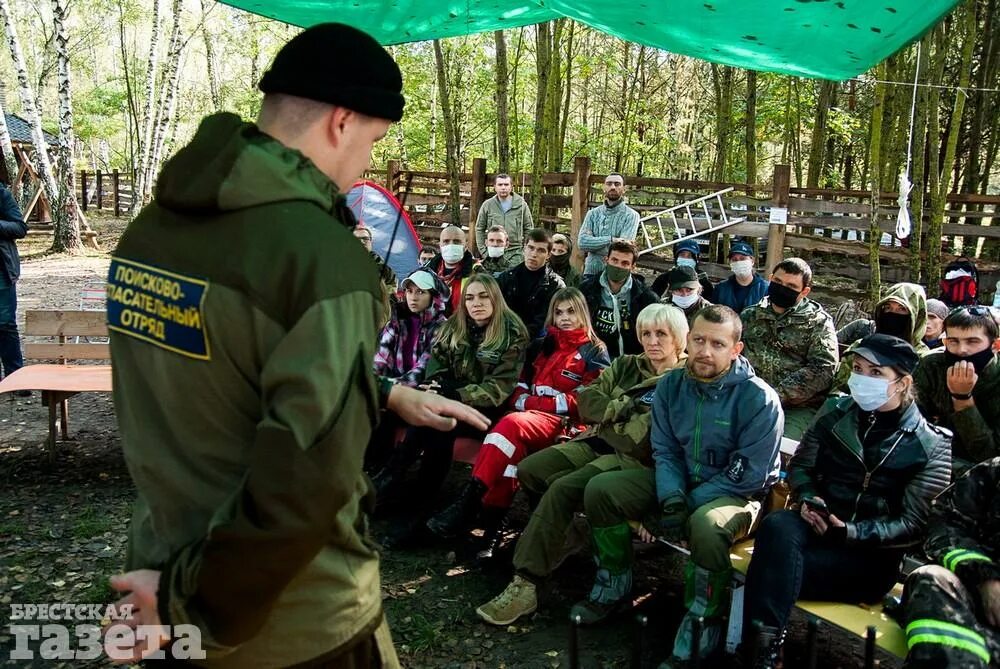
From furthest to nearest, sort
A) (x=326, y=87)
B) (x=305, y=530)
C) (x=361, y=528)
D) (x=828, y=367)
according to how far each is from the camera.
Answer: (x=828, y=367)
(x=361, y=528)
(x=326, y=87)
(x=305, y=530)

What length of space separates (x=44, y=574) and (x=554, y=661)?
269 centimetres

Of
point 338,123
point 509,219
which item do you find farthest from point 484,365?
point 509,219

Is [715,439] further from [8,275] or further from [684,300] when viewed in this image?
[8,275]

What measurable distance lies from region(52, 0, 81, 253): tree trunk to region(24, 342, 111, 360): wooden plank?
10.6m

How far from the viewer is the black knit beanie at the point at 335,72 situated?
1229 mm

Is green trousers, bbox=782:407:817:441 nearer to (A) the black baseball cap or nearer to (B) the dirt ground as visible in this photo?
(B) the dirt ground

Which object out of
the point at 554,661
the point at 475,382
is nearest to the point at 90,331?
the point at 475,382

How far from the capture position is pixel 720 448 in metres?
3.55

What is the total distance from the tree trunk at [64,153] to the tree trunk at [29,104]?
203 mm

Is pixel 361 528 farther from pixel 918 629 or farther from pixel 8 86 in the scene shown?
pixel 8 86

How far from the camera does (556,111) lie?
1750cm

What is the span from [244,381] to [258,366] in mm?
36

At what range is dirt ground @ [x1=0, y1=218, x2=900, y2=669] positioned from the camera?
3.43m

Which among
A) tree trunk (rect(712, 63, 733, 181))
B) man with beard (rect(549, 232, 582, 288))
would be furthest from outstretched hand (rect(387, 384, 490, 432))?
tree trunk (rect(712, 63, 733, 181))
